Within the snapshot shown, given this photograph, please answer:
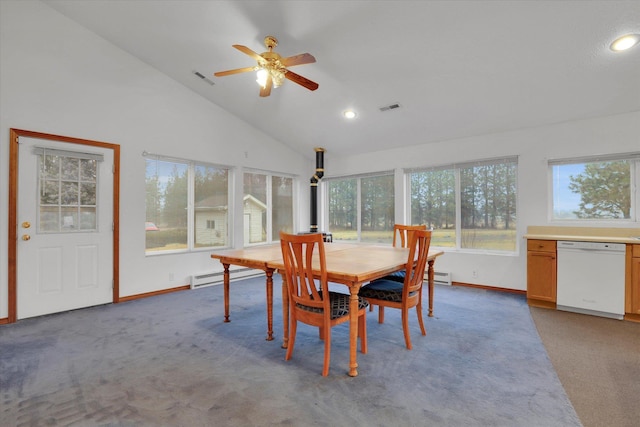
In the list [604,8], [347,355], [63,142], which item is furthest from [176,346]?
[604,8]

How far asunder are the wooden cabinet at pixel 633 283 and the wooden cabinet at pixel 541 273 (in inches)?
22.9

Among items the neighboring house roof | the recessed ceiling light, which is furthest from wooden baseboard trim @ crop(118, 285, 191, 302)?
the recessed ceiling light

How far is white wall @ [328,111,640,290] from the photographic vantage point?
3.55 m

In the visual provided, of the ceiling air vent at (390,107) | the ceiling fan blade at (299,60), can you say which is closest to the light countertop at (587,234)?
the ceiling air vent at (390,107)

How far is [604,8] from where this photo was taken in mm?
2297

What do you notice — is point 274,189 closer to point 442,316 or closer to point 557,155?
point 442,316

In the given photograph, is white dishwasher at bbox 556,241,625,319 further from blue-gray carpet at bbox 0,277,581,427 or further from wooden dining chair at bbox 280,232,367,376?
wooden dining chair at bbox 280,232,367,376

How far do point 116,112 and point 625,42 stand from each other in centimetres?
519

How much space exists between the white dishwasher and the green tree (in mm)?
734

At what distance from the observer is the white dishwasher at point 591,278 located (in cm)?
312

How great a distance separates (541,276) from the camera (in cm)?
354

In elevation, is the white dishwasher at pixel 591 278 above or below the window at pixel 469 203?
below

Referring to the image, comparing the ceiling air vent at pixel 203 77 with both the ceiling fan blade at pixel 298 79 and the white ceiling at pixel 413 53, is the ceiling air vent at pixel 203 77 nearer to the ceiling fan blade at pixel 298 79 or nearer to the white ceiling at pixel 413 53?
the white ceiling at pixel 413 53

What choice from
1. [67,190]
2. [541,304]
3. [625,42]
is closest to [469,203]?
[541,304]
